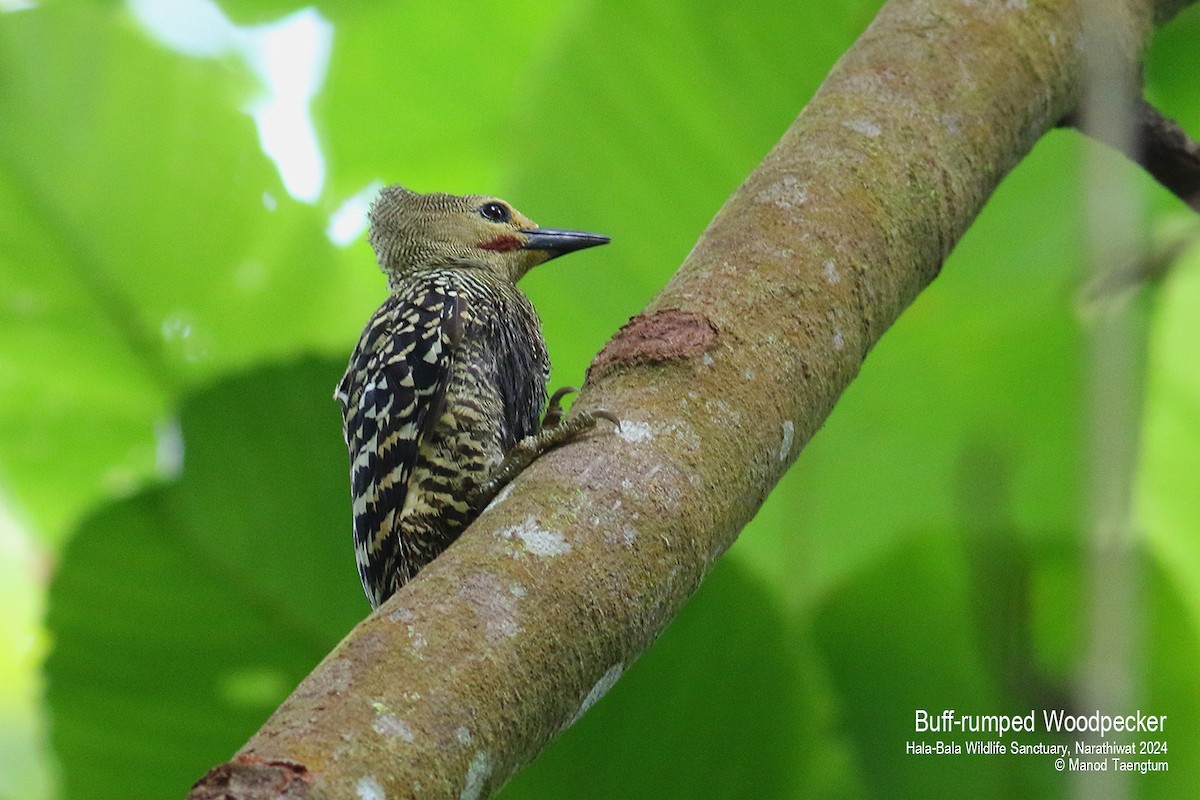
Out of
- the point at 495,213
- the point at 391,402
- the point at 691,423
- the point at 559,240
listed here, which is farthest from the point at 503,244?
the point at 691,423

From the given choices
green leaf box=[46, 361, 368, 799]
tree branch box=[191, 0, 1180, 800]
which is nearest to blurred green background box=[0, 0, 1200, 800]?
green leaf box=[46, 361, 368, 799]

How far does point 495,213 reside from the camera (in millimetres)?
3977

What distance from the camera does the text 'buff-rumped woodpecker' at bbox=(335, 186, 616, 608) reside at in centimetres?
292

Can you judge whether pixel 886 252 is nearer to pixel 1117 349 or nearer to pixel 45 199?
pixel 1117 349

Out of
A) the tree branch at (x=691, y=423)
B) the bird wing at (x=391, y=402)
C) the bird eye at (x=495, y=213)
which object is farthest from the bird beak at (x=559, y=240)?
the tree branch at (x=691, y=423)

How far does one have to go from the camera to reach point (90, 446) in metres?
3.91

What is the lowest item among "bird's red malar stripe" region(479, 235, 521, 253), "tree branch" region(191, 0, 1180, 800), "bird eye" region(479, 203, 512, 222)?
"tree branch" region(191, 0, 1180, 800)

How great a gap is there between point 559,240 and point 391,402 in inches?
32.9

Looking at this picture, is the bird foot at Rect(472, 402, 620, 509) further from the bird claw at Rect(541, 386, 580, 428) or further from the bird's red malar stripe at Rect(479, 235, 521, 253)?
the bird's red malar stripe at Rect(479, 235, 521, 253)

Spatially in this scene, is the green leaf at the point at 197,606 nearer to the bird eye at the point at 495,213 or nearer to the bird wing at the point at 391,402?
the bird wing at the point at 391,402

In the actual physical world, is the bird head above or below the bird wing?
above

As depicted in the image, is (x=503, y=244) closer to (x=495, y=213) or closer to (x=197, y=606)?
(x=495, y=213)

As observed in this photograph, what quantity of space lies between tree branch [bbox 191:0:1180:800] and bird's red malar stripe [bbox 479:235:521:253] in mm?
1561

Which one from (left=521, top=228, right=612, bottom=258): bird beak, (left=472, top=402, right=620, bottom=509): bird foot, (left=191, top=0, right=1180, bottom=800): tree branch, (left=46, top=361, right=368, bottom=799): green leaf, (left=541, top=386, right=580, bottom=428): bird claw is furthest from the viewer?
(left=521, top=228, right=612, bottom=258): bird beak
